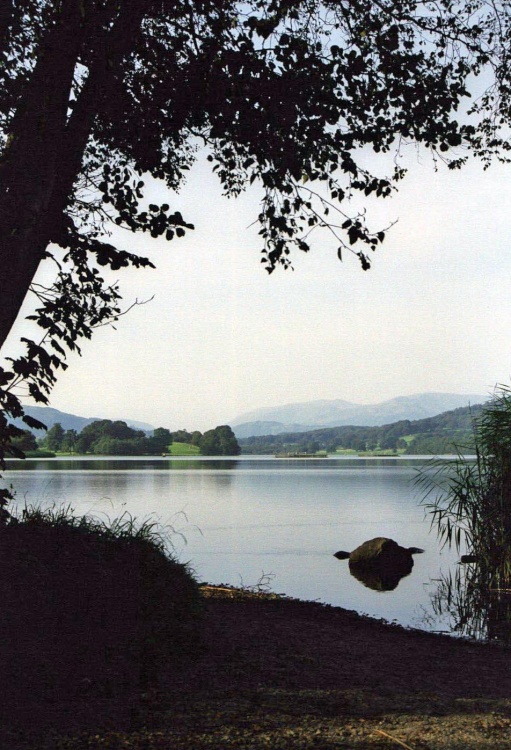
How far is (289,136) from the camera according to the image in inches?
322

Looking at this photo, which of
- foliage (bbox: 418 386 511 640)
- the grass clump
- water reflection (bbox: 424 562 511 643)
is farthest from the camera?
foliage (bbox: 418 386 511 640)

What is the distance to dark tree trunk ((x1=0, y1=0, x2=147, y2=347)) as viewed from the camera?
6.66 meters

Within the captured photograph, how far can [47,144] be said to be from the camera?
684 cm

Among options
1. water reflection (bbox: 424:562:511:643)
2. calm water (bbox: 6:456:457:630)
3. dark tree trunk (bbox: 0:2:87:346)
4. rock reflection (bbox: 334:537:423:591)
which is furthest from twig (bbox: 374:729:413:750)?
rock reflection (bbox: 334:537:423:591)

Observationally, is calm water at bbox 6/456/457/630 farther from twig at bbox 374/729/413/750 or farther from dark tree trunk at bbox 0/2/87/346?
twig at bbox 374/729/413/750

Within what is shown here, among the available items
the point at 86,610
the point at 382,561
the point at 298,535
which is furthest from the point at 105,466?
the point at 86,610

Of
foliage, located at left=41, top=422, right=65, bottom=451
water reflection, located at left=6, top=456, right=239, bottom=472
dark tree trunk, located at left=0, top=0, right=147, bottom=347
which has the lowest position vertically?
water reflection, located at left=6, top=456, right=239, bottom=472

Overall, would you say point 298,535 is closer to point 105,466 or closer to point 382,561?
point 382,561

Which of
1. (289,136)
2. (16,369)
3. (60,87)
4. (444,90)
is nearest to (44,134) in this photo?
(60,87)

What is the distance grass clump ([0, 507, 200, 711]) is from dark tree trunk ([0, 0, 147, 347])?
243cm

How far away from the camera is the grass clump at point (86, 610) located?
6389 mm

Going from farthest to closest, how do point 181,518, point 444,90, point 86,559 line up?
point 181,518 → point 444,90 → point 86,559

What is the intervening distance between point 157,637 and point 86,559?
1.14 m

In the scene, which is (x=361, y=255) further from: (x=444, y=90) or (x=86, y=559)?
(x=86, y=559)
